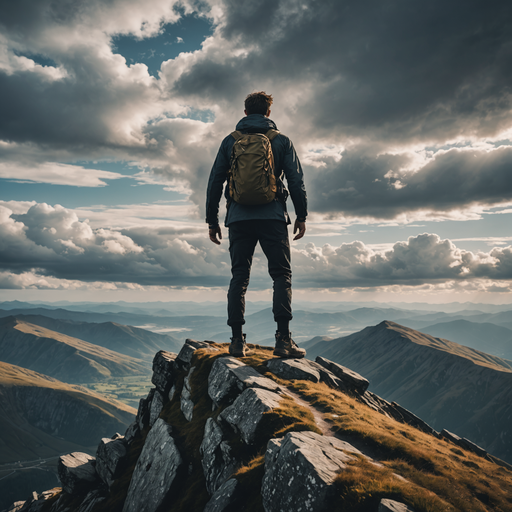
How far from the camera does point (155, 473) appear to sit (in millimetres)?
11719

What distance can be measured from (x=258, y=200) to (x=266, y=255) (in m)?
2.09

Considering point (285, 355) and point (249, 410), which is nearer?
point (249, 410)

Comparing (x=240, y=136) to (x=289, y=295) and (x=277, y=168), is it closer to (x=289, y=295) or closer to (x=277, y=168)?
(x=277, y=168)

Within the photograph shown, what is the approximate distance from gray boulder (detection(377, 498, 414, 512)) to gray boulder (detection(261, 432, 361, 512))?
908 millimetres

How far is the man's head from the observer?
1223cm

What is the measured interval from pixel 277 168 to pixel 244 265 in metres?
3.70

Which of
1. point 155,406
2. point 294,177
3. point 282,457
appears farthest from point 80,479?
point 294,177

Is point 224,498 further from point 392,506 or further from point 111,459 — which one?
point 111,459

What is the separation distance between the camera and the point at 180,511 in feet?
30.5

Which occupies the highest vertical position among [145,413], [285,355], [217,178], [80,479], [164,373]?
[217,178]

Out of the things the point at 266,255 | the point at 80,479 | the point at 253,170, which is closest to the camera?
the point at 253,170

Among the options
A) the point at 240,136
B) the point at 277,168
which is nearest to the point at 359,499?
the point at 277,168

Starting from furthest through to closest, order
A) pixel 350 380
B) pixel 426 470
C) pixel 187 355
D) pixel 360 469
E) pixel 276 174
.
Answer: pixel 187 355
pixel 350 380
pixel 276 174
pixel 426 470
pixel 360 469

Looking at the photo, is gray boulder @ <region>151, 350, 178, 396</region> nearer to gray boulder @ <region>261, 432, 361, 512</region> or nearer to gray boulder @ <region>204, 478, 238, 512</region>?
gray boulder @ <region>204, 478, 238, 512</region>
